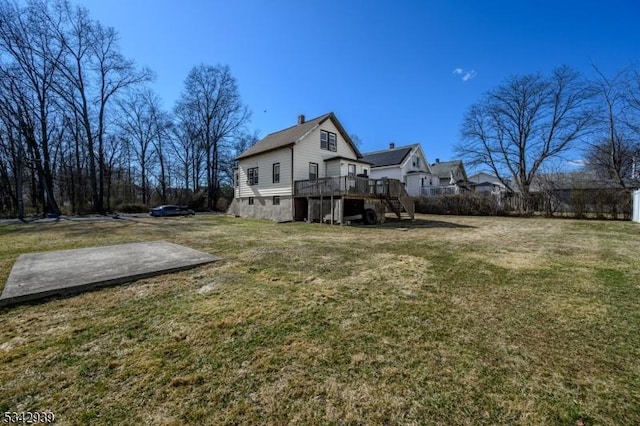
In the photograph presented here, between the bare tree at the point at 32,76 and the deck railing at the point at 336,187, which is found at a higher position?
the bare tree at the point at 32,76

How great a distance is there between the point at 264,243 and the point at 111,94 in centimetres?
2893

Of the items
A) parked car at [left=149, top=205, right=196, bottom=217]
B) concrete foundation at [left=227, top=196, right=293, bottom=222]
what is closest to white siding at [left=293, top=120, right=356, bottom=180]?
concrete foundation at [left=227, top=196, right=293, bottom=222]

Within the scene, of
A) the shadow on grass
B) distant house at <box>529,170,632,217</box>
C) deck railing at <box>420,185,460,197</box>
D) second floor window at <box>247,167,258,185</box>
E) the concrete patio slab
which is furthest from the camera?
deck railing at <box>420,185,460,197</box>

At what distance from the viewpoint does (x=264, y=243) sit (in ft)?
27.7

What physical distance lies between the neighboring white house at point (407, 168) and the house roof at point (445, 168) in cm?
663

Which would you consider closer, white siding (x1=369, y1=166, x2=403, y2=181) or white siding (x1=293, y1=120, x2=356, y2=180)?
white siding (x1=293, y1=120, x2=356, y2=180)

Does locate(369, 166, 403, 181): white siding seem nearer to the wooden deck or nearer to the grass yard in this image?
the wooden deck

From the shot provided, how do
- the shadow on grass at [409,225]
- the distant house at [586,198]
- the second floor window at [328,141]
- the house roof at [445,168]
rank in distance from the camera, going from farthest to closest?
1. the house roof at [445,168]
2. the second floor window at [328,141]
3. the distant house at [586,198]
4. the shadow on grass at [409,225]

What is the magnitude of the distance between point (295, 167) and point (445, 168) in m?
30.1

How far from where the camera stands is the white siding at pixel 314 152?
17312 millimetres

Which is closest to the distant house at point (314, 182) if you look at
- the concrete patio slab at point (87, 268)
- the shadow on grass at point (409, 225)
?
the shadow on grass at point (409, 225)

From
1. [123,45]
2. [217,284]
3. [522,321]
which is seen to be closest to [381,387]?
[522,321]

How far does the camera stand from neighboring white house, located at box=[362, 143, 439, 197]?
97.8 ft

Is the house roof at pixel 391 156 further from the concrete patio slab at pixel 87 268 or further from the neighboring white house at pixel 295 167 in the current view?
the concrete patio slab at pixel 87 268
